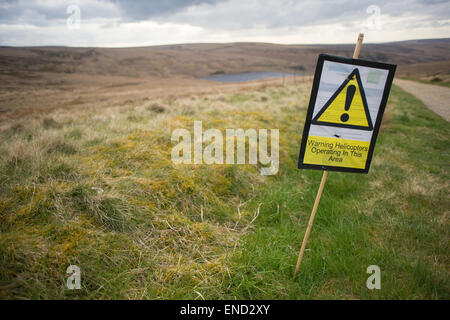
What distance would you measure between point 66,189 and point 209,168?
246cm

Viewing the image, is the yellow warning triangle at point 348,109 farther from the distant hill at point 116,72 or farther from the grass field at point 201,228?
the distant hill at point 116,72

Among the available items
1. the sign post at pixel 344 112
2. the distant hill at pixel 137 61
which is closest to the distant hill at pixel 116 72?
the distant hill at pixel 137 61

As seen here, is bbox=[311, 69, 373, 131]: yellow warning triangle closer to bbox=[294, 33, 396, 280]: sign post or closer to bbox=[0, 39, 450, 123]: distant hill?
bbox=[294, 33, 396, 280]: sign post

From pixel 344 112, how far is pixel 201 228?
2.39 metres

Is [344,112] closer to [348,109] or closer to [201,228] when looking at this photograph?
[348,109]

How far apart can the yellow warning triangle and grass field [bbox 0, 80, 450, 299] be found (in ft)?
5.51

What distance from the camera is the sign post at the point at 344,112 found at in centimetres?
220

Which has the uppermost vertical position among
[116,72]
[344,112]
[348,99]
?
[116,72]

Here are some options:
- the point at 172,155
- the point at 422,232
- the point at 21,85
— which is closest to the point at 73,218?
the point at 172,155

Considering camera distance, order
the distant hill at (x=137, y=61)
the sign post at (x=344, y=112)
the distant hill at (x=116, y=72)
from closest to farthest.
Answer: the sign post at (x=344, y=112)
the distant hill at (x=116, y=72)
the distant hill at (x=137, y=61)

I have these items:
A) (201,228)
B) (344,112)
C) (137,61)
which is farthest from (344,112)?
(137,61)

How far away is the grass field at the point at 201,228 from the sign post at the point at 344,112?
2.28ft

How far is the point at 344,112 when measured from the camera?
91.8 inches

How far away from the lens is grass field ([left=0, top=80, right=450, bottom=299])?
2295 mm
